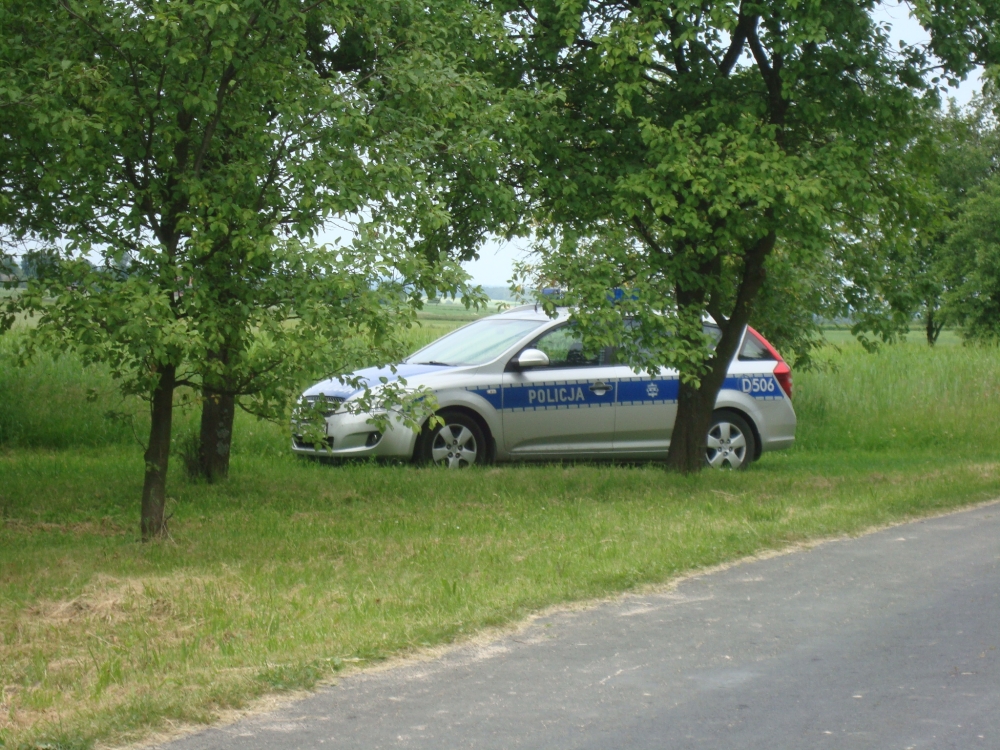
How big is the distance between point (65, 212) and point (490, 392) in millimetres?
6083

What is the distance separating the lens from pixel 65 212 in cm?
775

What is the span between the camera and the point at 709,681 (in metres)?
5.42

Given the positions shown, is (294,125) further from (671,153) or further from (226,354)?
(671,153)

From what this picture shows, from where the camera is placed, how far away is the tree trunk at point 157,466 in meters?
8.41

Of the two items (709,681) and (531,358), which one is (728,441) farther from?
(709,681)

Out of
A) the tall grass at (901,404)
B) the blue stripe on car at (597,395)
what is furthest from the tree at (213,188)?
the tall grass at (901,404)

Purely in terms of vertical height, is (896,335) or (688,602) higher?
(896,335)

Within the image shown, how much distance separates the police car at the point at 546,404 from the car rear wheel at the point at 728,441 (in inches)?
0.5

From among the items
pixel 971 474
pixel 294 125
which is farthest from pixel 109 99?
pixel 971 474

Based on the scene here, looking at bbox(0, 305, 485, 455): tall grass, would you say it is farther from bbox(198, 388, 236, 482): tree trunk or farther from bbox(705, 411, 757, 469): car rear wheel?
bbox(705, 411, 757, 469): car rear wheel

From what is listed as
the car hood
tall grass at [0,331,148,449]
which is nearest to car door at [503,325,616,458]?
the car hood

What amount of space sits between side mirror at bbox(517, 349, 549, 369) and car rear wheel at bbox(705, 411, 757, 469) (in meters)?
2.12

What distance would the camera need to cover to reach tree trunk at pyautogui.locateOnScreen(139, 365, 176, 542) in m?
8.41

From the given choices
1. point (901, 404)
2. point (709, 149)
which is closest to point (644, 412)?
point (709, 149)
